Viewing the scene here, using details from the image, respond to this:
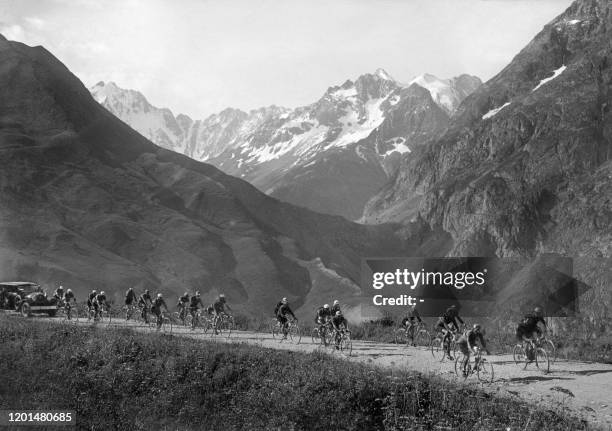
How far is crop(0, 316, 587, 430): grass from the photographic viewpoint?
2408 cm

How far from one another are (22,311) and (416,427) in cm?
3873

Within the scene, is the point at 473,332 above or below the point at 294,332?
below

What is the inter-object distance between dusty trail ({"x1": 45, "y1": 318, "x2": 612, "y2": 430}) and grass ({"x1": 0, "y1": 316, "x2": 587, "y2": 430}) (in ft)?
3.39

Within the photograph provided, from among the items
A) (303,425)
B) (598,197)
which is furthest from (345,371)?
(598,197)

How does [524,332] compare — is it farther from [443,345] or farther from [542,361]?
[443,345]

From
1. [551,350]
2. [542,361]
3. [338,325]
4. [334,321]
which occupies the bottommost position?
[542,361]

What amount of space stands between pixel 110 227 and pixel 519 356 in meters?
138

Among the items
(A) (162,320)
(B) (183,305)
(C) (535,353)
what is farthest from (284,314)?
(C) (535,353)

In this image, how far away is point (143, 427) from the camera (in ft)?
92.1

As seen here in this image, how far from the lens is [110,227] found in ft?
517

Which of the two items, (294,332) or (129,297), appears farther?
(129,297)

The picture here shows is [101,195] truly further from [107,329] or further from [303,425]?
[303,425]

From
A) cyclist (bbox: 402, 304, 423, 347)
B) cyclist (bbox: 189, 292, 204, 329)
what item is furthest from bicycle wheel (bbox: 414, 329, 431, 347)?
cyclist (bbox: 189, 292, 204, 329)

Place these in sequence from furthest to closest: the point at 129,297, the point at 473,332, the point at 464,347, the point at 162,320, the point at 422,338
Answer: the point at 129,297 → the point at 162,320 → the point at 422,338 → the point at 464,347 → the point at 473,332
